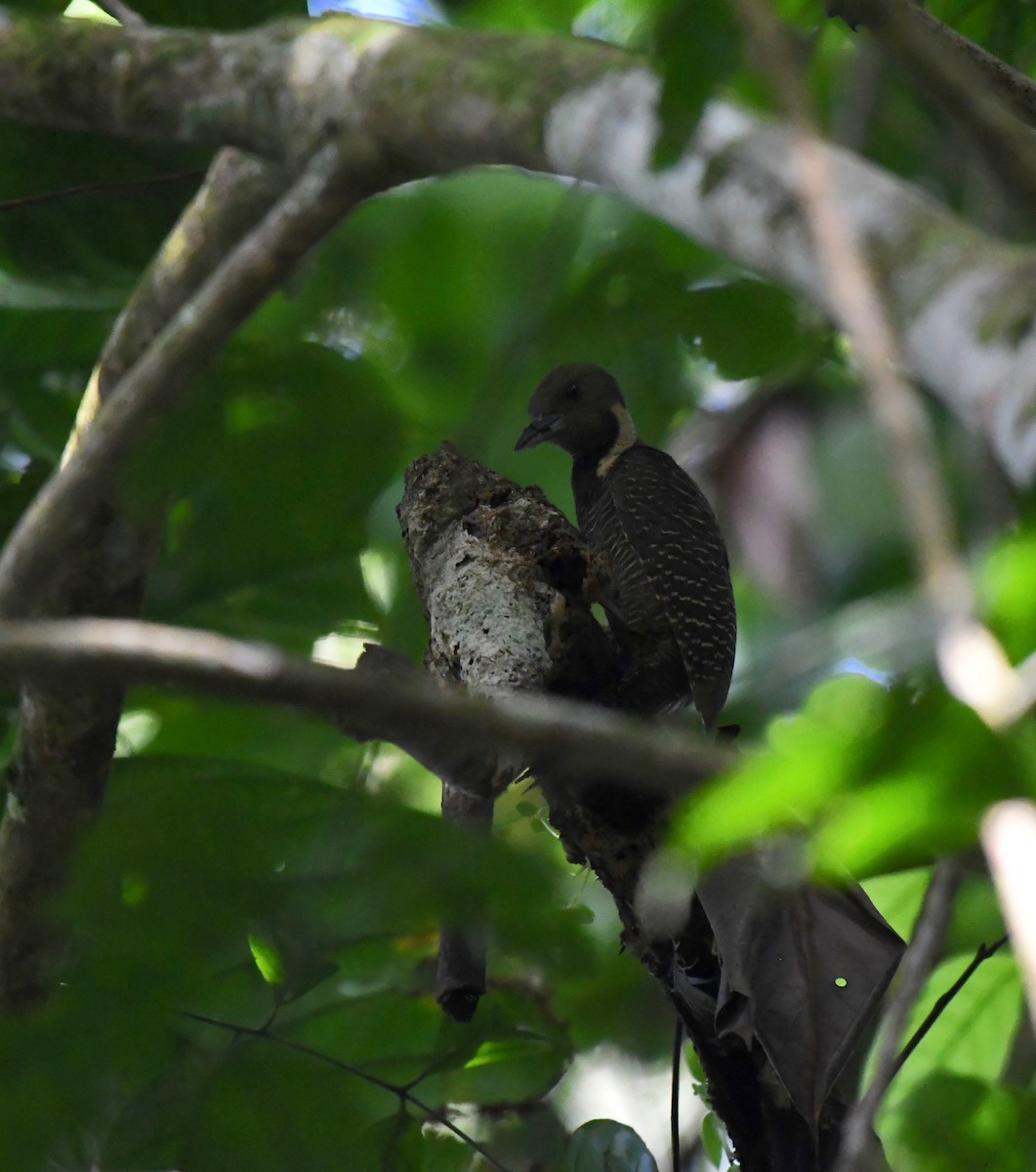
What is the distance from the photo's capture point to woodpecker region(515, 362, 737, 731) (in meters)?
2.82

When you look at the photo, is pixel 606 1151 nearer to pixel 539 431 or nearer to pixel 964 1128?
pixel 964 1128

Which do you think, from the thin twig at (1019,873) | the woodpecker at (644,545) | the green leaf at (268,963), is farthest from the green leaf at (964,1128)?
the thin twig at (1019,873)

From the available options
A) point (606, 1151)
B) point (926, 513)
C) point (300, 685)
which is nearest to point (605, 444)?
point (606, 1151)

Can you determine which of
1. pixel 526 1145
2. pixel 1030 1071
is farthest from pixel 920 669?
pixel 1030 1071

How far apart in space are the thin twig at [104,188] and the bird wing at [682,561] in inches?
51.5

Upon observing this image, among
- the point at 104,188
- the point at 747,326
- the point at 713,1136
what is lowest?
the point at 713,1136

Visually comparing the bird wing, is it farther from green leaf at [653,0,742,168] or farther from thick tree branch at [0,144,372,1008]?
green leaf at [653,0,742,168]

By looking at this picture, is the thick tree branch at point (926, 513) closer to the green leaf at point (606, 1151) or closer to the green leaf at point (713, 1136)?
the green leaf at point (606, 1151)

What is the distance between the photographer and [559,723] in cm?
107

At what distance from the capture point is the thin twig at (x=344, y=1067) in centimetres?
213

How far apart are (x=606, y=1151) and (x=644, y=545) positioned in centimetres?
152

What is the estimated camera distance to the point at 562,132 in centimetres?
190

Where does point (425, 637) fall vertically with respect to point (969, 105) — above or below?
below

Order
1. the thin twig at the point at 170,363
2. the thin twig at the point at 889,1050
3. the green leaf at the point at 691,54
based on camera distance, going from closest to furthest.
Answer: the thin twig at the point at 889,1050 < the green leaf at the point at 691,54 < the thin twig at the point at 170,363
